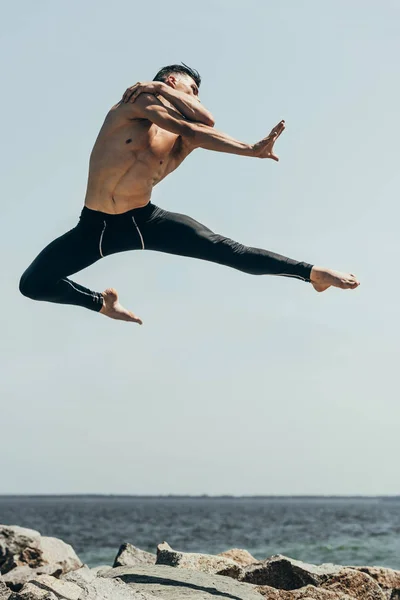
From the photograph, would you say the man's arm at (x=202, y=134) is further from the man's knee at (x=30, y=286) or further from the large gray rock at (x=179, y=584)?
the large gray rock at (x=179, y=584)

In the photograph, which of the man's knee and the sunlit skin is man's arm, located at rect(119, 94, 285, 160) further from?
the man's knee

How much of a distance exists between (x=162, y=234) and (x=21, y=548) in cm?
756

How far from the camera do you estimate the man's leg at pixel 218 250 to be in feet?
25.1

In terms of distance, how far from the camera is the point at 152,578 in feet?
25.3

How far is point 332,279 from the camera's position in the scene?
781 centimetres

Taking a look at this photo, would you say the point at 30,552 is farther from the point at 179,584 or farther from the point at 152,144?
the point at 152,144

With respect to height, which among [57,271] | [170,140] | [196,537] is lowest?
[196,537]

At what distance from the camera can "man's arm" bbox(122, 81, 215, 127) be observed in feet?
23.9

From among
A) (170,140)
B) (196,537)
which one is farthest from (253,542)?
(170,140)

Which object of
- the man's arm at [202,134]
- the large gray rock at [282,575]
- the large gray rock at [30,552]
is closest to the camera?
the man's arm at [202,134]

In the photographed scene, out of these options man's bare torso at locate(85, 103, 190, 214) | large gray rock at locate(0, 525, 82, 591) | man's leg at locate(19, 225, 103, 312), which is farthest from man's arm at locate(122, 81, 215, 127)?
large gray rock at locate(0, 525, 82, 591)

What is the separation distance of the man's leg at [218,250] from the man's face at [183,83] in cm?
104

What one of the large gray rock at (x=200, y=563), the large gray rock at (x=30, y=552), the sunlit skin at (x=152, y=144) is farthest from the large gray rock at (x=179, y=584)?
the large gray rock at (x=30, y=552)

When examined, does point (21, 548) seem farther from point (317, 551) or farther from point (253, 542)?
point (253, 542)
